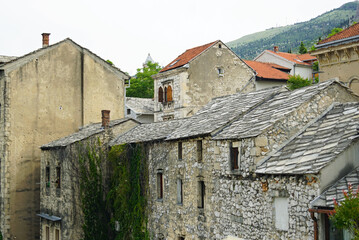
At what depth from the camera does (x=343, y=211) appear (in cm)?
1054

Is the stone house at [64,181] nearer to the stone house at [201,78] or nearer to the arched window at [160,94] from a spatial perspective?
the stone house at [201,78]

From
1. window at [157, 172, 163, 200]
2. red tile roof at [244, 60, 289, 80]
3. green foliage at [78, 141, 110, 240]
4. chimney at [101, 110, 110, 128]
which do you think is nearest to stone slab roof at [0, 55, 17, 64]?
chimney at [101, 110, 110, 128]

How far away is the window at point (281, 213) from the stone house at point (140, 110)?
107 feet

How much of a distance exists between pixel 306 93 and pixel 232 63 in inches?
994

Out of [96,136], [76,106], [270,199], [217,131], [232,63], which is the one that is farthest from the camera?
[232,63]

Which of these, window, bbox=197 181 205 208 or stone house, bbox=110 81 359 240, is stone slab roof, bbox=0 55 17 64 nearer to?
stone house, bbox=110 81 359 240

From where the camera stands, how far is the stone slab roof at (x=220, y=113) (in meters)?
18.5

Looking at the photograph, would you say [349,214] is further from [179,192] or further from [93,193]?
[93,193]

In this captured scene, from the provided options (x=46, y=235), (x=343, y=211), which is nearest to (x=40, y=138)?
(x=46, y=235)

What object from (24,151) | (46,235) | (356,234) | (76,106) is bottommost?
(46,235)

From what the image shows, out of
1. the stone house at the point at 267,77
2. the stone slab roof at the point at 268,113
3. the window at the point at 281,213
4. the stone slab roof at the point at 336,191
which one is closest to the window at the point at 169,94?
the stone house at the point at 267,77

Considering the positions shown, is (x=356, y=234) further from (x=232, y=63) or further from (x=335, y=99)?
(x=232, y=63)

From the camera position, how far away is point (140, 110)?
154 feet

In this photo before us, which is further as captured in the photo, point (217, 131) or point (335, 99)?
point (217, 131)
